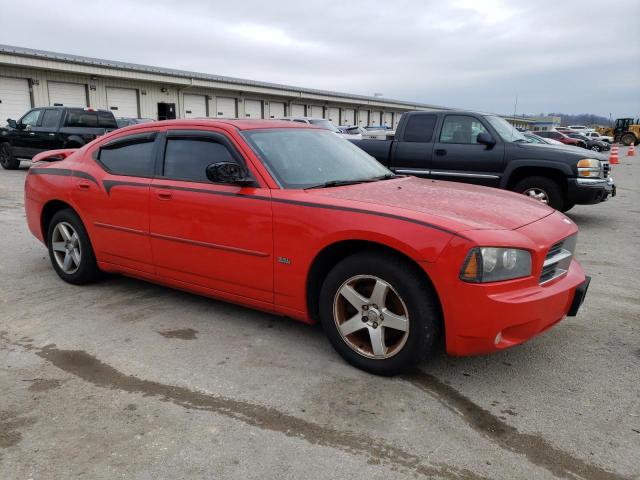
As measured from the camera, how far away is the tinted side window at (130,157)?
165 inches

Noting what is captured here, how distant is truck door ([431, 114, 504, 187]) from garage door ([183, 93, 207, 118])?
25481 millimetres

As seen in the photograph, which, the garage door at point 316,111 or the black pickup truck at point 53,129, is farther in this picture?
Result: the garage door at point 316,111

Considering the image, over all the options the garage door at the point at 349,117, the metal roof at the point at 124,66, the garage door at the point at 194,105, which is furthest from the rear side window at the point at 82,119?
the garage door at the point at 349,117

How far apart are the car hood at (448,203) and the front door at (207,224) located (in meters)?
0.48

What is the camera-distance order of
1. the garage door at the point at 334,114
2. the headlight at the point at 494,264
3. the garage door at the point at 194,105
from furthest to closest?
1. the garage door at the point at 334,114
2. the garage door at the point at 194,105
3. the headlight at the point at 494,264

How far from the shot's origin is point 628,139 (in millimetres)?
47094

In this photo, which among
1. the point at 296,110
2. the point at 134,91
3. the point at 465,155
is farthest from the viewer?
the point at 296,110

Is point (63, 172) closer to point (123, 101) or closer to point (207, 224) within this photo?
point (207, 224)

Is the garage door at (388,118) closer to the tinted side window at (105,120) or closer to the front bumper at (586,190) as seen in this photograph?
the tinted side window at (105,120)

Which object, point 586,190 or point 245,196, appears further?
point 586,190

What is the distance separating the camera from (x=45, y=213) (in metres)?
5.05

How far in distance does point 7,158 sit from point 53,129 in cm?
266

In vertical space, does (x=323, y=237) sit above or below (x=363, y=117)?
below

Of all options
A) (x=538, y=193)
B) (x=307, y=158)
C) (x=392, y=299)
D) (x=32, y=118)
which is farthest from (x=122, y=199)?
(x=32, y=118)
